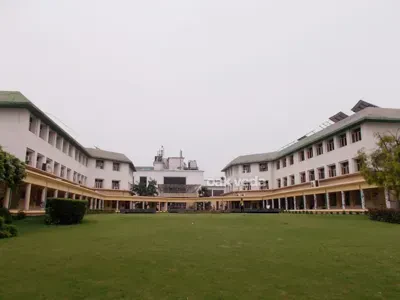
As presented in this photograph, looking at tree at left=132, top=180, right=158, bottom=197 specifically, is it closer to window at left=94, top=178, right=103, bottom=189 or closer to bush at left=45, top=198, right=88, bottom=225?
window at left=94, top=178, right=103, bottom=189

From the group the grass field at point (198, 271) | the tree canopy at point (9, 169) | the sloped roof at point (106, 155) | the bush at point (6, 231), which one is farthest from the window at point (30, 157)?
the sloped roof at point (106, 155)

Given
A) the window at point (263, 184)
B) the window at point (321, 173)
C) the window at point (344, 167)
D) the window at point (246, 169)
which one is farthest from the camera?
the window at point (246, 169)

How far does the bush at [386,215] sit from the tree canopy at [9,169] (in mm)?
21398

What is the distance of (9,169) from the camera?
1503 centimetres

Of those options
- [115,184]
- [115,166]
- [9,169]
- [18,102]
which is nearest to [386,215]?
[9,169]

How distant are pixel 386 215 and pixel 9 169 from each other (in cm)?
2158

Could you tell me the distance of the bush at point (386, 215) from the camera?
1870 centimetres

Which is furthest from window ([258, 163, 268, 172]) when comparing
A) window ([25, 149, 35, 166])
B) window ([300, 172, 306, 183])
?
window ([25, 149, 35, 166])

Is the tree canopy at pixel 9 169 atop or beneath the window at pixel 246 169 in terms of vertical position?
beneath

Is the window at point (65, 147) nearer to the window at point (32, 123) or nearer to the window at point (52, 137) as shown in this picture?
the window at point (52, 137)

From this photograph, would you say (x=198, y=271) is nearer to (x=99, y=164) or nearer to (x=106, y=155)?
(x=99, y=164)

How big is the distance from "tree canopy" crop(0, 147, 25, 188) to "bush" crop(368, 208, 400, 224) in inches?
842

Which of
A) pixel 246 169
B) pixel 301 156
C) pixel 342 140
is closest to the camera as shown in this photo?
pixel 342 140

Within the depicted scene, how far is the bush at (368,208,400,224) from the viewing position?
1870 cm
